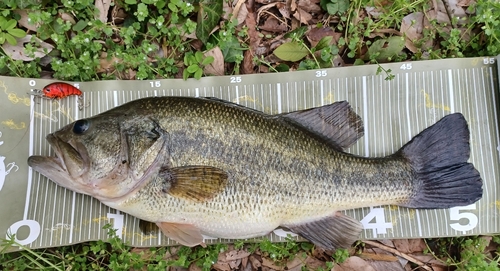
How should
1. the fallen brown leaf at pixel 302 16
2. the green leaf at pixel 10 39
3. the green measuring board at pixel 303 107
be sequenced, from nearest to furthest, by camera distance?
the green measuring board at pixel 303 107
the green leaf at pixel 10 39
the fallen brown leaf at pixel 302 16

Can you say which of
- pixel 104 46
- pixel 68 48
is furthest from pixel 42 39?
pixel 104 46

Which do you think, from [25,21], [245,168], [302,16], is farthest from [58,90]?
[302,16]

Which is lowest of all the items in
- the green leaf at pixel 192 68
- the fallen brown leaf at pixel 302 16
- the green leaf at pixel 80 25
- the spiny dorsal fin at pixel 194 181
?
the spiny dorsal fin at pixel 194 181

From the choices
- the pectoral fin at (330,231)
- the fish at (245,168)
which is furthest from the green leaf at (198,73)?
the pectoral fin at (330,231)

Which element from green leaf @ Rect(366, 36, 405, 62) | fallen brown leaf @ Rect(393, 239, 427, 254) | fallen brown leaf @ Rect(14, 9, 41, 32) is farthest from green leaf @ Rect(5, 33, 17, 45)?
fallen brown leaf @ Rect(393, 239, 427, 254)

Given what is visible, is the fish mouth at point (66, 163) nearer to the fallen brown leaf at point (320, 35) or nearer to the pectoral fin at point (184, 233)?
the pectoral fin at point (184, 233)

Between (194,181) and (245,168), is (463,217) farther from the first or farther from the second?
(194,181)
